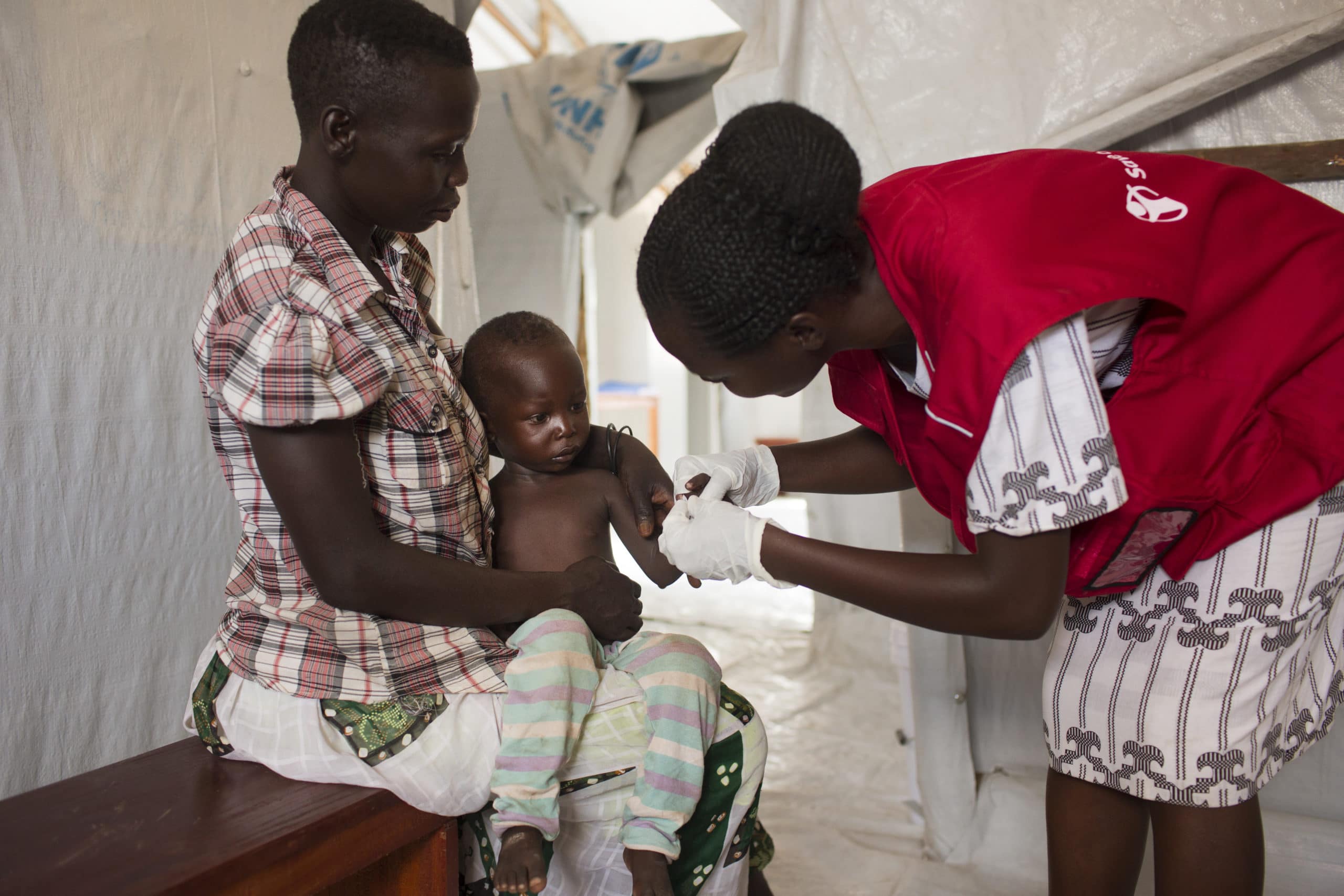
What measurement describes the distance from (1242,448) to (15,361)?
163cm

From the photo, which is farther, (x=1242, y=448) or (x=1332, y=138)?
(x=1332, y=138)

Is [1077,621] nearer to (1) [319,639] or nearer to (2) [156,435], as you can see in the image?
(1) [319,639]

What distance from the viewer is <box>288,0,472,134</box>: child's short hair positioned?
3.34 feet

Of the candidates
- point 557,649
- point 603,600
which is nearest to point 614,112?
point 603,600

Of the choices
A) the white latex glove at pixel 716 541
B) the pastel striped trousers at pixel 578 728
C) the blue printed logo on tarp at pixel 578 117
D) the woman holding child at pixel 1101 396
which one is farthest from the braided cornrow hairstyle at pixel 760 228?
the blue printed logo on tarp at pixel 578 117

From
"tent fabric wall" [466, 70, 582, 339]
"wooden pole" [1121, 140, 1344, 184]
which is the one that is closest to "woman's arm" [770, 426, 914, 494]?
"wooden pole" [1121, 140, 1344, 184]

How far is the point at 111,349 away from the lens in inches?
57.4

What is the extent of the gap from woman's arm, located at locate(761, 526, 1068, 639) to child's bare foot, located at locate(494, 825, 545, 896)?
43 centimetres

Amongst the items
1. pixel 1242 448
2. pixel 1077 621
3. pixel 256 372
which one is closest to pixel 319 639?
pixel 256 372

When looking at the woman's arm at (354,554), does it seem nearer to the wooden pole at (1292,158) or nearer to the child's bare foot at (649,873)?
the child's bare foot at (649,873)

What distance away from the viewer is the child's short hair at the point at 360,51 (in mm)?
1020

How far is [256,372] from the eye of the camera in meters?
0.91

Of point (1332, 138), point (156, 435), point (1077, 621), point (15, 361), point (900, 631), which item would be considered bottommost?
point (900, 631)

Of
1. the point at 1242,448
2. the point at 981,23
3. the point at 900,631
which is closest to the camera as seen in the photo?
the point at 1242,448
